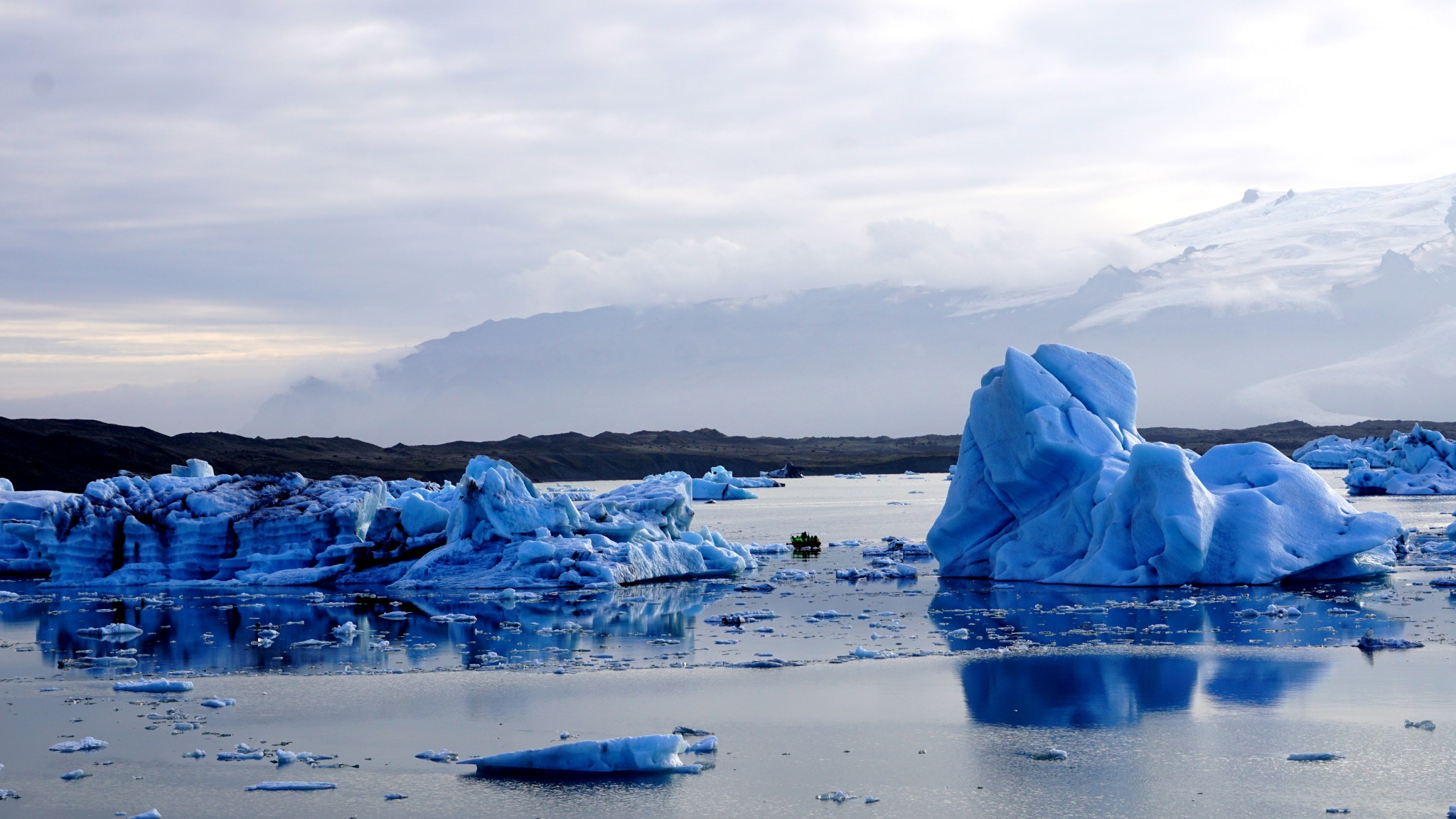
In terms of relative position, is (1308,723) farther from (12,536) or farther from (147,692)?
(12,536)

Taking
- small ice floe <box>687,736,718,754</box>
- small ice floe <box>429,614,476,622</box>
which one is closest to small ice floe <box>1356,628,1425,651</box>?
small ice floe <box>687,736,718,754</box>

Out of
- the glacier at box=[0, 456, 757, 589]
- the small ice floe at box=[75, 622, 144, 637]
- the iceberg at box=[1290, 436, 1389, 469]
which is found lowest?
the small ice floe at box=[75, 622, 144, 637]

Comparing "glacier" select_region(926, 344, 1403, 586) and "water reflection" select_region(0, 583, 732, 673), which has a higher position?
"glacier" select_region(926, 344, 1403, 586)

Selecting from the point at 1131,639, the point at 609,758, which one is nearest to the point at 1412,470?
the point at 1131,639

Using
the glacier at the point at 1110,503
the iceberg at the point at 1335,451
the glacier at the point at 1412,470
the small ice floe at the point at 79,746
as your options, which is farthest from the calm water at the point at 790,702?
the iceberg at the point at 1335,451

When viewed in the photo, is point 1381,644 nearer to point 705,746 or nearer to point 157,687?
point 705,746

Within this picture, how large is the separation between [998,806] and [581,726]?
3.61 m

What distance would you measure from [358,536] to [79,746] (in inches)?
564

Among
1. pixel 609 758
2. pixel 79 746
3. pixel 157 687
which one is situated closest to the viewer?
pixel 609 758

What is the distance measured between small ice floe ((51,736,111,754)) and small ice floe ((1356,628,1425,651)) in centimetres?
1141

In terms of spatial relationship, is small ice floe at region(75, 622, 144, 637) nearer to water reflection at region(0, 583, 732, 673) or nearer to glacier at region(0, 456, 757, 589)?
water reflection at region(0, 583, 732, 673)

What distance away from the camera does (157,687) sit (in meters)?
12.1

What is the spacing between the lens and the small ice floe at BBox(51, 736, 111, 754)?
31.8ft

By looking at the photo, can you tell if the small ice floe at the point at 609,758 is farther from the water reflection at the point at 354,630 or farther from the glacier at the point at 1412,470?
the glacier at the point at 1412,470
